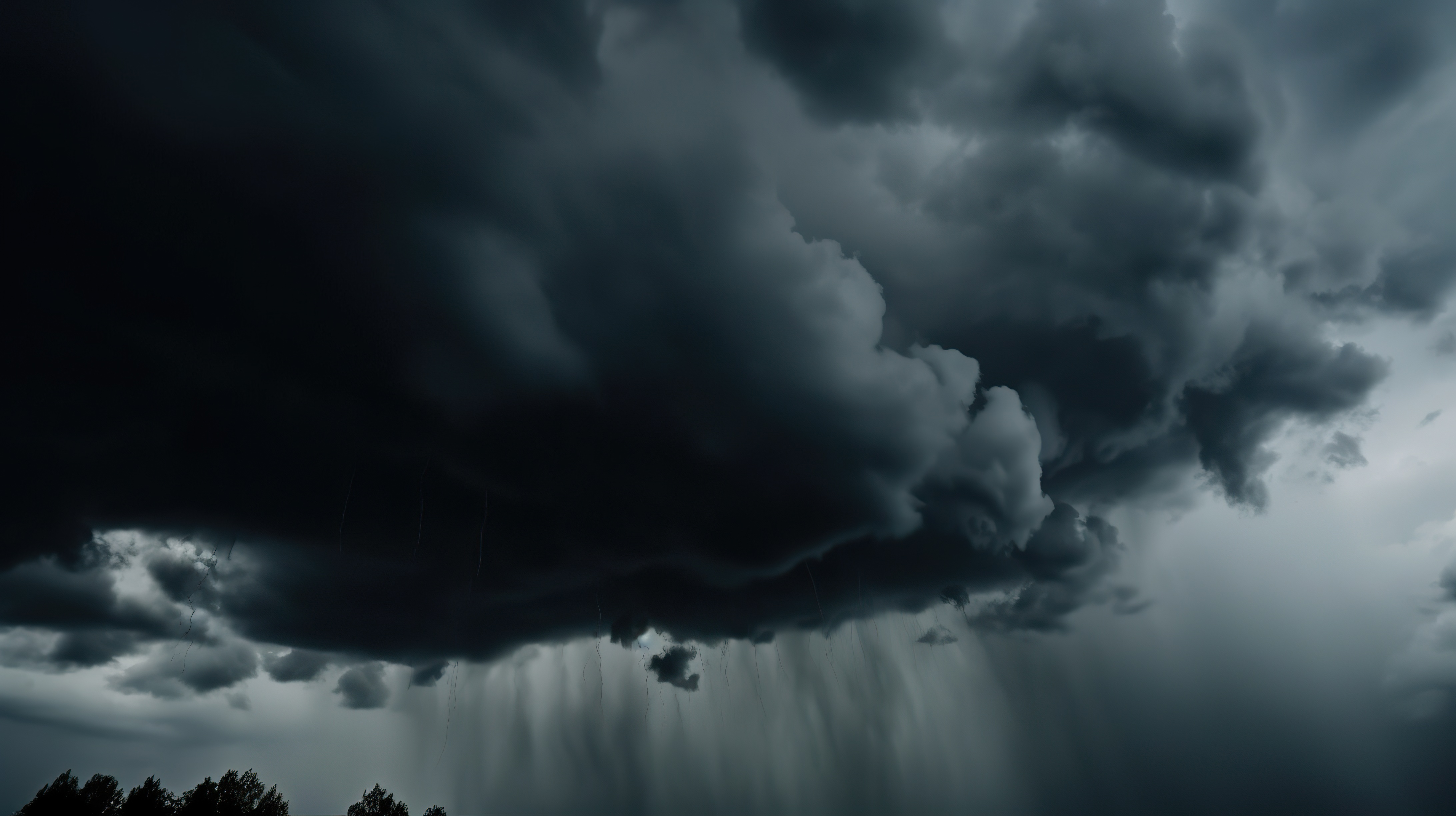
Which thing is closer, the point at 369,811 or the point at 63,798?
the point at 63,798

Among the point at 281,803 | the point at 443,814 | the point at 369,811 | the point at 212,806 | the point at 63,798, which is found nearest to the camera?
the point at 63,798

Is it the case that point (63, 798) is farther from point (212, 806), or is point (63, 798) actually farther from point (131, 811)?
point (212, 806)

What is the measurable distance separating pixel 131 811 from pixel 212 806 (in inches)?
611

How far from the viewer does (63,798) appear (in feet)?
404

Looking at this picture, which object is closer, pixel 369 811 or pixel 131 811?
pixel 131 811

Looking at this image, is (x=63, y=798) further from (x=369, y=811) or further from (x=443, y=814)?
(x=443, y=814)

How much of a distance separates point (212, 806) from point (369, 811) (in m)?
39.7

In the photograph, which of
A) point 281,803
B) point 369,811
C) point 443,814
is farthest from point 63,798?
point 443,814

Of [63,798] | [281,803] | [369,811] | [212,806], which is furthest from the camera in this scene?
[369,811]

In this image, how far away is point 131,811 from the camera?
129 meters

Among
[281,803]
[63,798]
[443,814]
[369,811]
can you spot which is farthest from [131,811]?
[443,814]

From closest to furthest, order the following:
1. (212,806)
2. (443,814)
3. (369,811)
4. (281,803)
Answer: (212,806) < (281,803) < (369,811) < (443,814)

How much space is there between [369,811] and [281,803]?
Result: 2218cm

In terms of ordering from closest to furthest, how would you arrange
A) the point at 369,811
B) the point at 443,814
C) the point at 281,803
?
the point at 281,803, the point at 369,811, the point at 443,814
